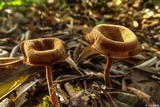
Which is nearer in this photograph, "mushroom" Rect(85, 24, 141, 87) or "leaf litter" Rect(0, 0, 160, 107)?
"mushroom" Rect(85, 24, 141, 87)

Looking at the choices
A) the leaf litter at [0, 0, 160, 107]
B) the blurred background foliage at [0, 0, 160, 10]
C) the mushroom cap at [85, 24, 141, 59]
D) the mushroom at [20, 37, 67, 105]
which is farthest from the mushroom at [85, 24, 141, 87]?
the blurred background foliage at [0, 0, 160, 10]

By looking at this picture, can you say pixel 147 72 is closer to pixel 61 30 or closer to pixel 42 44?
pixel 42 44

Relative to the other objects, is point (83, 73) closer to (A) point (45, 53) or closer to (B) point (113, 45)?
(B) point (113, 45)

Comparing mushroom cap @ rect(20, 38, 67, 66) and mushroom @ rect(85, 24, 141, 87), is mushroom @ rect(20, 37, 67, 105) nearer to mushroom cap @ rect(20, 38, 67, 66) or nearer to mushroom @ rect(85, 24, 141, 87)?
mushroom cap @ rect(20, 38, 67, 66)

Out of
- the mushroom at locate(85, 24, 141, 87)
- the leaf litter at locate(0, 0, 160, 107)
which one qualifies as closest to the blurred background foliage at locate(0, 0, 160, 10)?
the leaf litter at locate(0, 0, 160, 107)

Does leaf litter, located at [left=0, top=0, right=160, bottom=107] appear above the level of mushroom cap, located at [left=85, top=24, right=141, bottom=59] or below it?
below

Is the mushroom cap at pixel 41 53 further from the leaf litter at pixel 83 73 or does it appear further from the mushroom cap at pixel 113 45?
the leaf litter at pixel 83 73

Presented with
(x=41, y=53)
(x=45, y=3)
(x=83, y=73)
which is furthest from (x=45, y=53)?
(x=45, y=3)

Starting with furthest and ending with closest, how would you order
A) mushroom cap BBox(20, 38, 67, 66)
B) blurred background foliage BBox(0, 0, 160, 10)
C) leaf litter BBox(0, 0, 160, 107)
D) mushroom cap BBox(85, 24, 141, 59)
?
blurred background foliage BBox(0, 0, 160, 10) < leaf litter BBox(0, 0, 160, 107) < mushroom cap BBox(85, 24, 141, 59) < mushroom cap BBox(20, 38, 67, 66)

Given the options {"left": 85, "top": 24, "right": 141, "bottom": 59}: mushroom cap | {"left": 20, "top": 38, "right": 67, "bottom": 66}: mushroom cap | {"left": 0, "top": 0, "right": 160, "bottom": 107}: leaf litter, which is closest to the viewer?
{"left": 20, "top": 38, "right": 67, "bottom": 66}: mushroom cap
